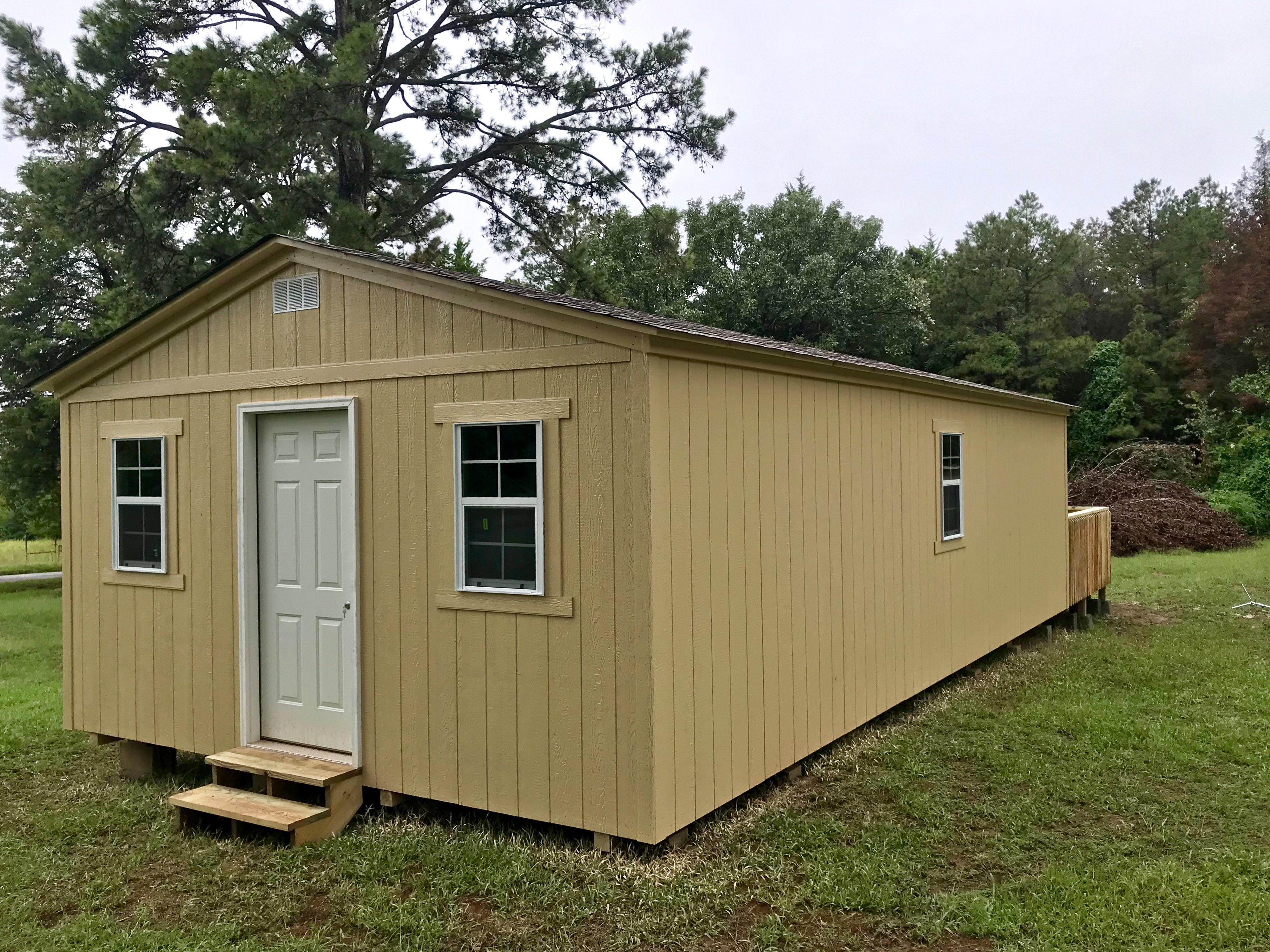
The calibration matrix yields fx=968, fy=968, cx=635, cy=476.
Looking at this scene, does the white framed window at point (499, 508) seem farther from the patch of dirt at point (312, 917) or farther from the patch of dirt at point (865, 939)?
the patch of dirt at point (865, 939)

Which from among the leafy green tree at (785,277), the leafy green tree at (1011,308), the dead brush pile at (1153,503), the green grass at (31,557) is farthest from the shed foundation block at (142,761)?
the leafy green tree at (1011,308)

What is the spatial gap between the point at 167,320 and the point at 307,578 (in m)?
1.94

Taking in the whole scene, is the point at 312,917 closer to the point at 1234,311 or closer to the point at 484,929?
the point at 484,929

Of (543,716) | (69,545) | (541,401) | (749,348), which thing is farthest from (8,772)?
(749,348)

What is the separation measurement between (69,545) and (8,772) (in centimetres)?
156

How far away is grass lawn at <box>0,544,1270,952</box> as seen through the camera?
12.6 feet

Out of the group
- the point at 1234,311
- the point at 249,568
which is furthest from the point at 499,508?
the point at 1234,311

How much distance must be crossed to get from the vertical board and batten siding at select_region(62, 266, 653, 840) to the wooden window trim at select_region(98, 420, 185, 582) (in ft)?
0.17

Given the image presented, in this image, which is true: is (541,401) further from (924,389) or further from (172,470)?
(924,389)

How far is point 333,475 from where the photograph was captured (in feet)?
17.6

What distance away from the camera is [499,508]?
15.6 ft

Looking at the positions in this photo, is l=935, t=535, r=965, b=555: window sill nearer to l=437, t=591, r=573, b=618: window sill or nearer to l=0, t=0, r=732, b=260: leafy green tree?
l=437, t=591, r=573, b=618: window sill

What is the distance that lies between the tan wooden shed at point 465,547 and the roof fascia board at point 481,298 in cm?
1

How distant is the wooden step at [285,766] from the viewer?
16.2 feet
